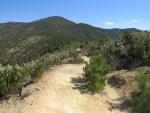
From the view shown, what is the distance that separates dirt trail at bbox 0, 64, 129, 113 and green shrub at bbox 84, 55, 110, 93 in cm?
52

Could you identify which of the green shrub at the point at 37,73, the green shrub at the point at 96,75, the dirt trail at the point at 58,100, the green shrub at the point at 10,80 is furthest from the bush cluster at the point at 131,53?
the green shrub at the point at 10,80

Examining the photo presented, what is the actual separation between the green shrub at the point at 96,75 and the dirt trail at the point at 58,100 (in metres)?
0.52

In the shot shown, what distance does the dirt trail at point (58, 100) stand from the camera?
15828 mm

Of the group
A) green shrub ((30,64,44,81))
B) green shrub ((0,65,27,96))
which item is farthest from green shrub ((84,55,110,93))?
green shrub ((0,65,27,96))

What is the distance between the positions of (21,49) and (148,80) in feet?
380

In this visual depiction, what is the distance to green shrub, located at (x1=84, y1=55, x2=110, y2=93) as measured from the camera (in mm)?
18875

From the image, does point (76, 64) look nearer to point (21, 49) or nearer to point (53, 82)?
point (53, 82)

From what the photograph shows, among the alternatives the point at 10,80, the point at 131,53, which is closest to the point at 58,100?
the point at 10,80

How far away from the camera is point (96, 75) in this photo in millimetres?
19188

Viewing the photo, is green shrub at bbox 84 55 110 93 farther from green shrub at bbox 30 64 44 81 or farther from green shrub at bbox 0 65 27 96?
green shrub at bbox 0 65 27 96

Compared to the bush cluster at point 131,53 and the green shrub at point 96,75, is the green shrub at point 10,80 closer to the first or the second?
the green shrub at point 96,75


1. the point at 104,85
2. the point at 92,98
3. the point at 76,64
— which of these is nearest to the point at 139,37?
the point at 76,64

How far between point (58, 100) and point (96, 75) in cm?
338

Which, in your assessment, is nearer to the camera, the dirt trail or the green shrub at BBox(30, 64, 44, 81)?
the dirt trail
